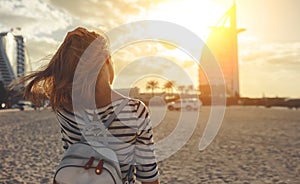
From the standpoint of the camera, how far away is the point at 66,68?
1.51 meters

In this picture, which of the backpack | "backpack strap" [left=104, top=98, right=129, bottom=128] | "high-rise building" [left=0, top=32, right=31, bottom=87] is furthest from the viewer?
"high-rise building" [left=0, top=32, right=31, bottom=87]

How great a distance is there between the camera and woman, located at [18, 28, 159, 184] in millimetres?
1481

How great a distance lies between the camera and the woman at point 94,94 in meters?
1.48

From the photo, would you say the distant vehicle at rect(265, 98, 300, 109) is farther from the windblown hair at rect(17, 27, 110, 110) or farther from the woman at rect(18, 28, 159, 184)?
the windblown hair at rect(17, 27, 110, 110)

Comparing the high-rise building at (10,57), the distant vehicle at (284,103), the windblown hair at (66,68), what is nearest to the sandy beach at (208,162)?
the windblown hair at (66,68)

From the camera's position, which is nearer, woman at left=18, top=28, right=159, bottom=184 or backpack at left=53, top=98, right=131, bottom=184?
backpack at left=53, top=98, right=131, bottom=184

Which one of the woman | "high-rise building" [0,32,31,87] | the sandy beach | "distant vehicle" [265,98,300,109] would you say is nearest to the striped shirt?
the woman

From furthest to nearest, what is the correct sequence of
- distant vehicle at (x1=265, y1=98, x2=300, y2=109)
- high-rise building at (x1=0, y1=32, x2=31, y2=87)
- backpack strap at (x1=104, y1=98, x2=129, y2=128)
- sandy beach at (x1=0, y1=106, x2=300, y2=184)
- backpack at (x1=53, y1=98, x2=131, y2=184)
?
high-rise building at (x1=0, y1=32, x2=31, y2=87) → distant vehicle at (x1=265, y1=98, x2=300, y2=109) → sandy beach at (x1=0, y1=106, x2=300, y2=184) → backpack strap at (x1=104, y1=98, x2=129, y2=128) → backpack at (x1=53, y1=98, x2=131, y2=184)

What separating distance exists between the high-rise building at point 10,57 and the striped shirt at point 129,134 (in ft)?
298

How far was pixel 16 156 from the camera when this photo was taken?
27.7ft

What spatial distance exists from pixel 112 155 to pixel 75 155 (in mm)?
143

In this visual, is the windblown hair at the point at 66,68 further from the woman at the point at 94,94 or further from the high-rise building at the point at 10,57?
the high-rise building at the point at 10,57

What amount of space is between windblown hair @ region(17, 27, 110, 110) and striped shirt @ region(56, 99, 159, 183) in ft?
0.27

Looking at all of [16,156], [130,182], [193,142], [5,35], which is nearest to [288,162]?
[193,142]
